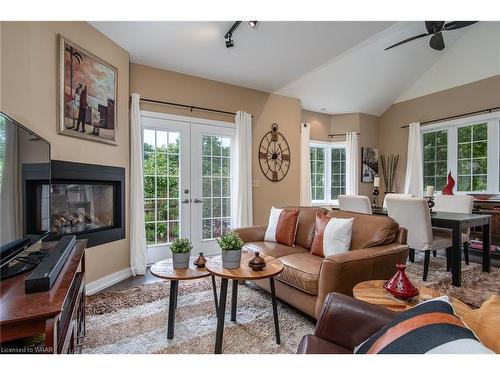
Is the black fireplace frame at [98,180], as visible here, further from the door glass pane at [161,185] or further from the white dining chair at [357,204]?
the white dining chair at [357,204]

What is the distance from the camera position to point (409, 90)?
5504mm

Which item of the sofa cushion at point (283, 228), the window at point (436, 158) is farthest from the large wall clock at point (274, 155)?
the window at point (436, 158)

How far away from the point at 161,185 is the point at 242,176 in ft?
3.97

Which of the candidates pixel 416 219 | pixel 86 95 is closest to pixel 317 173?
pixel 416 219

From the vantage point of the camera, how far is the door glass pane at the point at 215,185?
13.2 feet

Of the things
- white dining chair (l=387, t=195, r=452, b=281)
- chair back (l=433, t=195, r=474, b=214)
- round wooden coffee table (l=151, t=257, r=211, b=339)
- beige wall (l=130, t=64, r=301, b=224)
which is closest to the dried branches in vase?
chair back (l=433, t=195, r=474, b=214)

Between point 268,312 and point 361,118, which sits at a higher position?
point 361,118

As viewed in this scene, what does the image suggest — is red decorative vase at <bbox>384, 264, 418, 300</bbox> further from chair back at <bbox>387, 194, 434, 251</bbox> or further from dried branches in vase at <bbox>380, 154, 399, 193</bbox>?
dried branches in vase at <bbox>380, 154, 399, 193</bbox>

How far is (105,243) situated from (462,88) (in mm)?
6130

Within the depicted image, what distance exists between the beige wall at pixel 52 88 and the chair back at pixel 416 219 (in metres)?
3.33

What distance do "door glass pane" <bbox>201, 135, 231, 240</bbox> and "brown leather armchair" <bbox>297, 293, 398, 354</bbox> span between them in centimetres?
304

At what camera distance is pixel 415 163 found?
5.35m
